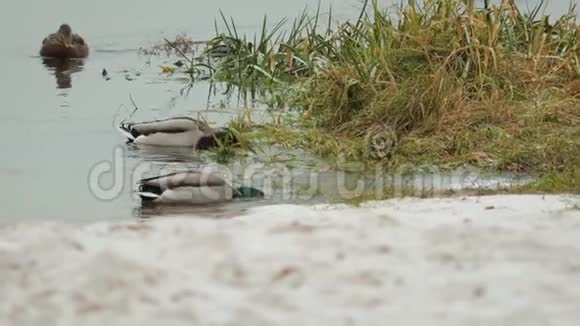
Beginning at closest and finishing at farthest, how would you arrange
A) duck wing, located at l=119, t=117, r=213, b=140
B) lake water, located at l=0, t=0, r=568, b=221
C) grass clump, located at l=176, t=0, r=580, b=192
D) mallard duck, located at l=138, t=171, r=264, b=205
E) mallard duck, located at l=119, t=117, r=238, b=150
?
1. mallard duck, located at l=138, t=171, r=264, b=205
2. lake water, located at l=0, t=0, r=568, b=221
3. grass clump, located at l=176, t=0, r=580, b=192
4. mallard duck, located at l=119, t=117, r=238, b=150
5. duck wing, located at l=119, t=117, r=213, b=140

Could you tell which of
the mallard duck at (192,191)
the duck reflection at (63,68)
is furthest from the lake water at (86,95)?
the mallard duck at (192,191)

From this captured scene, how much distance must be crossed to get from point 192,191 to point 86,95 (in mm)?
5707

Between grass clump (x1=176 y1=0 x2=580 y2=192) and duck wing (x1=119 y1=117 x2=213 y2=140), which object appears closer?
grass clump (x1=176 y1=0 x2=580 y2=192)

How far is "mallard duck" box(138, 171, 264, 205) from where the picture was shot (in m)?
7.72

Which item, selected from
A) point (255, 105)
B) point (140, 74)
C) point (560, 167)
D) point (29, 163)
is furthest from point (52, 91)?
point (560, 167)

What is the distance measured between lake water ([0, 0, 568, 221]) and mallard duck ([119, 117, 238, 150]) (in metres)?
0.17

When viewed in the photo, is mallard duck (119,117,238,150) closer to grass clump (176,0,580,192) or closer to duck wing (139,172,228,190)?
grass clump (176,0,580,192)

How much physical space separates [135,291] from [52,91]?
9.93 m

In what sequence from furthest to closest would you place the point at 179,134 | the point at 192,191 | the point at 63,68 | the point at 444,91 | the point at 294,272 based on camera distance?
the point at 63,68
the point at 179,134
the point at 444,91
the point at 192,191
the point at 294,272

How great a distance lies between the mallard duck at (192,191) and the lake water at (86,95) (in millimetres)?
150

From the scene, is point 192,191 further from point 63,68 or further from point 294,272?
point 63,68

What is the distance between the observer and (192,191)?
25.6 ft

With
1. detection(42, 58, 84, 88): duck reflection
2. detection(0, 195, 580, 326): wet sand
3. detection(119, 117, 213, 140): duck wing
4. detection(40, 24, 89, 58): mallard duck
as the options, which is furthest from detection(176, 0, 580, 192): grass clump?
detection(40, 24, 89, 58): mallard duck

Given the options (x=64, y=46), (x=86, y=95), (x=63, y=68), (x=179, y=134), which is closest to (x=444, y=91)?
(x=179, y=134)
